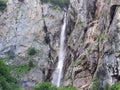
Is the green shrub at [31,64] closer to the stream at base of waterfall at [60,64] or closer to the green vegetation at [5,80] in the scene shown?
the stream at base of waterfall at [60,64]

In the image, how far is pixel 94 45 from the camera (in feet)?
239

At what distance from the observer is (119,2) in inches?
2692

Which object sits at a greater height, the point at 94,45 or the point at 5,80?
the point at 94,45

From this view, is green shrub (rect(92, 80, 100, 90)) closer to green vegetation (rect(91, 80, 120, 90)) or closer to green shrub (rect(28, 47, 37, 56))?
green vegetation (rect(91, 80, 120, 90))

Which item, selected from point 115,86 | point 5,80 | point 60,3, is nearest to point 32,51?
point 60,3

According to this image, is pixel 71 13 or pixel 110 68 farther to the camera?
pixel 71 13

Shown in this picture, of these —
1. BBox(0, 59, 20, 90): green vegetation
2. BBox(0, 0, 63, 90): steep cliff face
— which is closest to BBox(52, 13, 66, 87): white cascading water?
BBox(0, 0, 63, 90): steep cliff face

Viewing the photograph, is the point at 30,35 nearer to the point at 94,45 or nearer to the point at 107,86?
the point at 94,45

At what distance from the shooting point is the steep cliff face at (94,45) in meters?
64.6

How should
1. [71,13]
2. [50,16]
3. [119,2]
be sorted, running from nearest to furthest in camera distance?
1. [119,2]
2. [71,13]
3. [50,16]

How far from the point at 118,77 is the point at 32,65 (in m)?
34.1

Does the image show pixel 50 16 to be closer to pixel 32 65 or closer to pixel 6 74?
pixel 32 65

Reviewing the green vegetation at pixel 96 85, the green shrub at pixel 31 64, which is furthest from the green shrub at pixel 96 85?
the green shrub at pixel 31 64

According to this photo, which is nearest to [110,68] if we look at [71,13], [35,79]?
[35,79]
